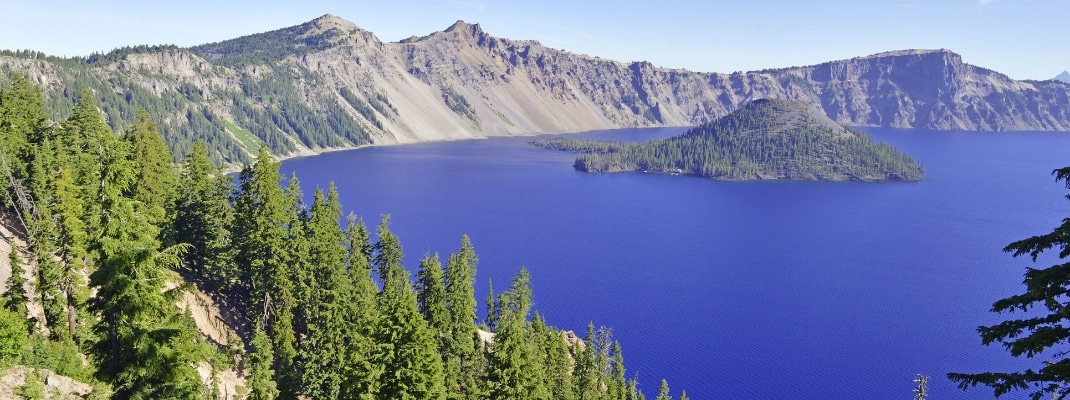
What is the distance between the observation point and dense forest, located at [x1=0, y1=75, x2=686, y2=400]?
25375 mm

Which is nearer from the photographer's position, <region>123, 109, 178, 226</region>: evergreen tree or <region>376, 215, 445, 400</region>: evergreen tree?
<region>376, 215, 445, 400</region>: evergreen tree

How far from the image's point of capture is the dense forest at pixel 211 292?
25.4m

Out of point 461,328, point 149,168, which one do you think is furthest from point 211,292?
point 461,328

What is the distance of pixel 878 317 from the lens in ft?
398

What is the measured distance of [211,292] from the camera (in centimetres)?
6600

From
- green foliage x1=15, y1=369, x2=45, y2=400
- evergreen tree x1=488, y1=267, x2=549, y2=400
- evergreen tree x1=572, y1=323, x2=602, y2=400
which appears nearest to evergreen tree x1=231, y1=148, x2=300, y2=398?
green foliage x1=15, y1=369, x2=45, y2=400

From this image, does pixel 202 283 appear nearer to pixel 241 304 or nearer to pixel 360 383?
pixel 241 304

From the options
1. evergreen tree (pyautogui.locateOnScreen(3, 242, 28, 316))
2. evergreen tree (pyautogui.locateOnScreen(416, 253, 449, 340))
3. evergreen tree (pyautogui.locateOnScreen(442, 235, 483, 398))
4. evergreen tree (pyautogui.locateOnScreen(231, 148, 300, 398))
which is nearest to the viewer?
evergreen tree (pyautogui.locateOnScreen(3, 242, 28, 316))

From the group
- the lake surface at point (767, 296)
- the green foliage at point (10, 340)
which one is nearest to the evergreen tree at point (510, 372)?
the green foliage at point (10, 340)

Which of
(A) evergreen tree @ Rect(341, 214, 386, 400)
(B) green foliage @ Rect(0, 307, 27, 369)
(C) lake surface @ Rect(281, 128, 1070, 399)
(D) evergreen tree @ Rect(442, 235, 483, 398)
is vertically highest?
(B) green foliage @ Rect(0, 307, 27, 369)

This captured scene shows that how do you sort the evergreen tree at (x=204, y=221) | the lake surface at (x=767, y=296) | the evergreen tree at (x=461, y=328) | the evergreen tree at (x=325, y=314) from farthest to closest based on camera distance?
the lake surface at (x=767, y=296) < the evergreen tree at (x=461, y=328) < the evergreen tree at (x=204, y=221) < the evergreen tree at (x=325, y=314)

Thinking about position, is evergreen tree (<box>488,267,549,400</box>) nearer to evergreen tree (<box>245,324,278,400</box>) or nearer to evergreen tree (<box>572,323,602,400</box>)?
evergreen tree (<box>245,324,278,400</box>)

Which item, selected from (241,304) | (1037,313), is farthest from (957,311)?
(241,304)

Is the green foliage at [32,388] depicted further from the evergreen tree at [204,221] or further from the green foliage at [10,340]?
the evergreen tree at [204,221]
